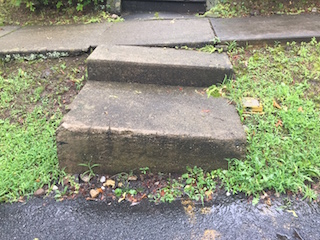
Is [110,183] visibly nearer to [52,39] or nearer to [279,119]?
[279,119]

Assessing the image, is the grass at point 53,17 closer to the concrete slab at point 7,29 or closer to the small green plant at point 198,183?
the concrete slab at point 7,29

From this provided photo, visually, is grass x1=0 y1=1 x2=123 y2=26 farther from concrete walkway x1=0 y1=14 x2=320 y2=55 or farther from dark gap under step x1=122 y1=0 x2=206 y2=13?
dark gap under step x1=122 y1=0 x2=206 y2=13

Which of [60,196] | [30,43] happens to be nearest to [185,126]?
[60,196]

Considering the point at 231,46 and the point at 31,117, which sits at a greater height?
the point at 231,46

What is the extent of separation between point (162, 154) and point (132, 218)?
0.53 metres

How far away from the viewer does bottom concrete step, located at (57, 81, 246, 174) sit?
2.30m

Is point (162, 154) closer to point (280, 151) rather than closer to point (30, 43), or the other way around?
point (280, 151)

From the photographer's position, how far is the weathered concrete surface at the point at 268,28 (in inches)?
135

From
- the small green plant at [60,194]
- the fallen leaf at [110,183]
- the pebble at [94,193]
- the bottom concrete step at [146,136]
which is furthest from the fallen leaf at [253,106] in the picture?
the small green plant at [60,194]

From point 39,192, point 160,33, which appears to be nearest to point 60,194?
point 39,192

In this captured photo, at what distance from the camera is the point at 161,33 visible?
3.67m

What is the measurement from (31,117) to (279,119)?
2.36 meters

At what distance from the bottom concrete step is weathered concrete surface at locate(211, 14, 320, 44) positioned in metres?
1.29

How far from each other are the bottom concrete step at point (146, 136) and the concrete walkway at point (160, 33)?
3.77 feet
